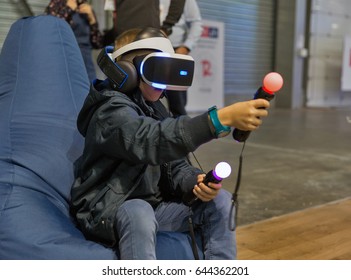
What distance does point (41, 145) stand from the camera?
1541 mm

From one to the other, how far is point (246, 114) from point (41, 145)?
2.71 ft

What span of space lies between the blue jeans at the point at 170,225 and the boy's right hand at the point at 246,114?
0.32 m

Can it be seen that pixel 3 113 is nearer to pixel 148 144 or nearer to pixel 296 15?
pixel 148 144

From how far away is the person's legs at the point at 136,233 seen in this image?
1.08m

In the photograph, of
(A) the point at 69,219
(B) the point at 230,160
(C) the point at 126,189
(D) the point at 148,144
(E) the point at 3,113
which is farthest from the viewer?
(B) the point at 230,160

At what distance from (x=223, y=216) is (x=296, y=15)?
300 inches

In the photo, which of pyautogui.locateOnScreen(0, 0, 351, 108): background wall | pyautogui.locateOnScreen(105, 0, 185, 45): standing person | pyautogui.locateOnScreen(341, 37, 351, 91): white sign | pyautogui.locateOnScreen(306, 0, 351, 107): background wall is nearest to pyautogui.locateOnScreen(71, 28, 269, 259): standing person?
pyautogui.locateOnScreen(105, 0, 185, 45): standing person

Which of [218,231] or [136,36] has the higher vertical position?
[136,36]

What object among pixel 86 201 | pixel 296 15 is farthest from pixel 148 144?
pixel 296 15

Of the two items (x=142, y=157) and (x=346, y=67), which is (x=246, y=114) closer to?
(x=142, y=157)

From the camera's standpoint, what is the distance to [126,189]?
1.21m

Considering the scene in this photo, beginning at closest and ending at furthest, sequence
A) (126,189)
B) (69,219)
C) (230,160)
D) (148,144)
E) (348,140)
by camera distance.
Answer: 1. (148,144)
2. (126,189)
3. (69,219)
4. (230,160)
5. (348,140)

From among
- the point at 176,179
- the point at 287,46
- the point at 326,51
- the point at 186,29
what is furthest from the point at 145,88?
the point at 326,51

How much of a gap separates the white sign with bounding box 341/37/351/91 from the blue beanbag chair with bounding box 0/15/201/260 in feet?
25.6
